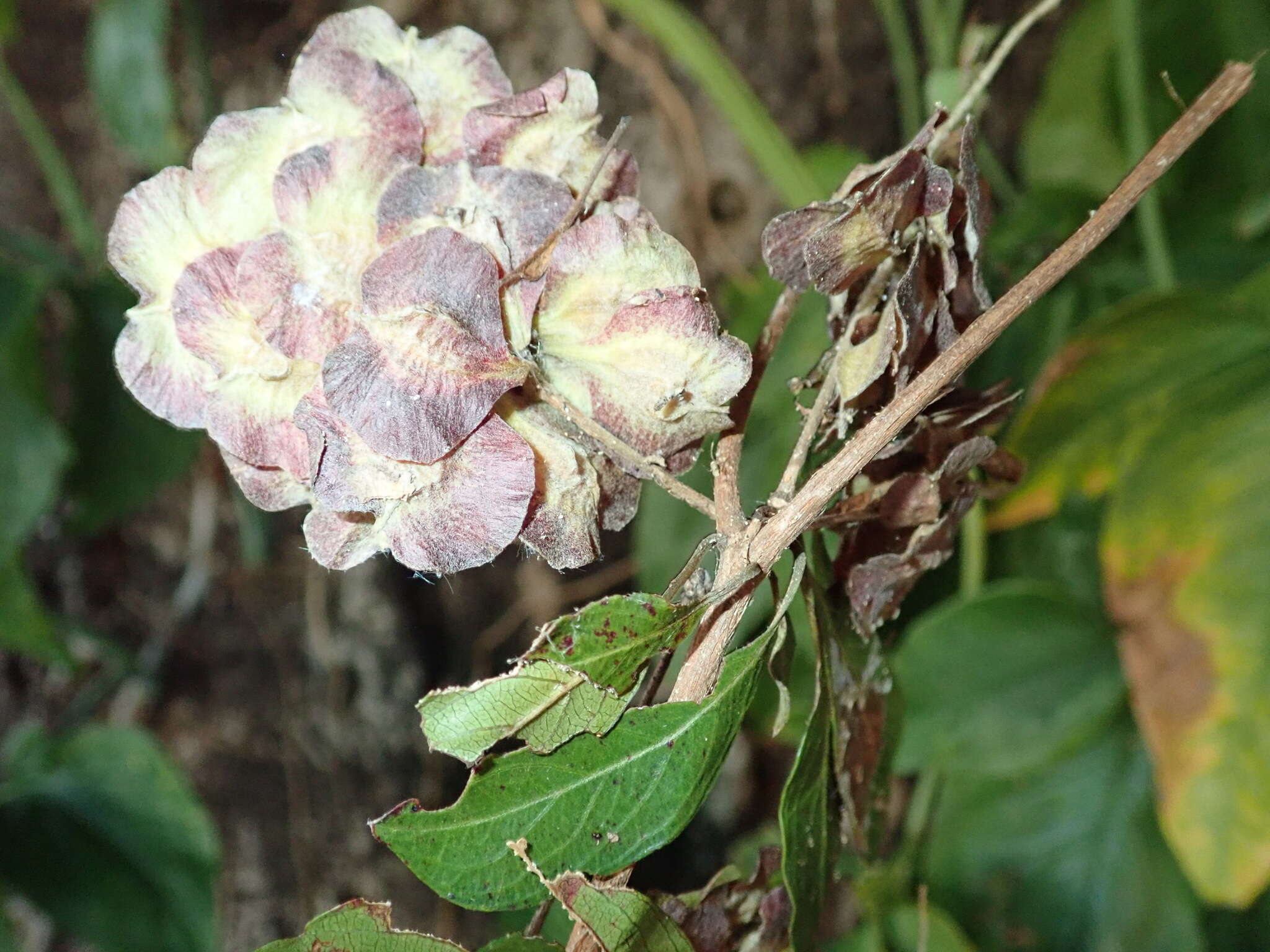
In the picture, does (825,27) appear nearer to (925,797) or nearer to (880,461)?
(925,797)

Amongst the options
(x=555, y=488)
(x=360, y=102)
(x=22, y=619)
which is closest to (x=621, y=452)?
(x=555, y=488)

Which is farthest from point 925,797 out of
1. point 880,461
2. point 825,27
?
point 825,27

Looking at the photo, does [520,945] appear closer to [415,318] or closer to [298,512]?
[415,318]

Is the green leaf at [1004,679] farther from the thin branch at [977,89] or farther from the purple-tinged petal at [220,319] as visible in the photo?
the purple-tinged petal at [220,319]

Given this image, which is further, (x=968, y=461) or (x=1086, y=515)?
(x=1086, y=515)

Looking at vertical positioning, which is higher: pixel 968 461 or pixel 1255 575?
pixel 968 461

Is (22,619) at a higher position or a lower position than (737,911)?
higher

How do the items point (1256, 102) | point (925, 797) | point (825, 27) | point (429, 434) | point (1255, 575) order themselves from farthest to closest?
point (825, 27) → point (1256, 102) → point (925, 797) → point (1255, 575) → point (429, 434)

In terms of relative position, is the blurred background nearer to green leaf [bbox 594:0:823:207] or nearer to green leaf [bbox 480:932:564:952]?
green leaf [bbox 594:0:823:207]
